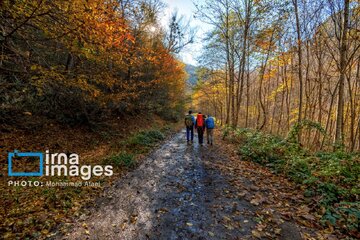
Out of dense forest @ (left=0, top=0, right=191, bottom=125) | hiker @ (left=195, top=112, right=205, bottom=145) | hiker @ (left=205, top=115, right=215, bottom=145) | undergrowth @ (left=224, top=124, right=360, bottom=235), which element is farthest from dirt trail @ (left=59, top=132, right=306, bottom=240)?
hiker @ (left=195, top=112, right=205, bottom=145)

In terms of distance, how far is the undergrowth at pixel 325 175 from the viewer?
338 cm

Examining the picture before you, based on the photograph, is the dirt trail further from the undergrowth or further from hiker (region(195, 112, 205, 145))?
hiker (region(195, 112, 205, 145))

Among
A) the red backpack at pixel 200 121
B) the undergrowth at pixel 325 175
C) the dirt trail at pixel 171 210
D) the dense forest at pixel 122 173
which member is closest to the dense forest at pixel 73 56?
the dense forest at pixel 122 173

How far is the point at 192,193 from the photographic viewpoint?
4535mm

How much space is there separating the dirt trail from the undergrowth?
3.36 feet

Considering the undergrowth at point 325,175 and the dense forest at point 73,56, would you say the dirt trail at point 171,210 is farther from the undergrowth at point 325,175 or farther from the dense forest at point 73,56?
the dense forest at point 73,56

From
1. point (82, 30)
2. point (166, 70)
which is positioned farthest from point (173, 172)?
point (166, 70)

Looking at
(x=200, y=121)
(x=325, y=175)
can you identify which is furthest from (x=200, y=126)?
(x=325, y=175)

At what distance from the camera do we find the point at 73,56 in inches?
301

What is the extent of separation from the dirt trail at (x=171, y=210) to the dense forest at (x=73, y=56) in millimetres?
3686

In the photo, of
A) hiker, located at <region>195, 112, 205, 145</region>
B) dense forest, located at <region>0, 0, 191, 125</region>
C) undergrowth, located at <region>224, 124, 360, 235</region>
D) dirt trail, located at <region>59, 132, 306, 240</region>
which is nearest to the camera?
dirt trail, located at <region>59, 132, 306, 240</region>

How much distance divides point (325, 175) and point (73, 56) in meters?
10.3

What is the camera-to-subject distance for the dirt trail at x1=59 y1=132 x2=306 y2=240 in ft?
10.2

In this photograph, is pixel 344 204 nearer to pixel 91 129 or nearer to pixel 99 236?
pixel 99 236
